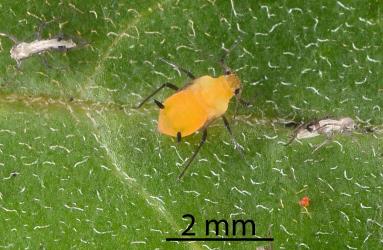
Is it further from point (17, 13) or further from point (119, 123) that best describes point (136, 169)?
point (17, 13)

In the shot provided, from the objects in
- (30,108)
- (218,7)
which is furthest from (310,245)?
(30,108)

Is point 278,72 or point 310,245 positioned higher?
point 278,72

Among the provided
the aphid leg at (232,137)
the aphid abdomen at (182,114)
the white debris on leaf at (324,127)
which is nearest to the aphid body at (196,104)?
the aphid abdomen at (182,114)

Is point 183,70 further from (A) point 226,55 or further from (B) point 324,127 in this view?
(B) point 324,127

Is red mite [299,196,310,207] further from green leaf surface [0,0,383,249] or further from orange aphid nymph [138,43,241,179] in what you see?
orange aphid nymph [138,43,241,179]

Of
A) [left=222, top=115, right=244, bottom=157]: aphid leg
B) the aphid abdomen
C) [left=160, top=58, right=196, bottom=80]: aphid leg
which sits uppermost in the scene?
[left=160, top=58, right=196, bottom=80]: aphid leg

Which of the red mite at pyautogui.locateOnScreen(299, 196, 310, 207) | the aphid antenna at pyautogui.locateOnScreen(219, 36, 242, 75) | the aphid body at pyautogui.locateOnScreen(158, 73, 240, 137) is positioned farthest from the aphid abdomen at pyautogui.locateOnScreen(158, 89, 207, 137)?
the red mite at pyautogui.locateOnScreen(299, 196, 310, 207)
